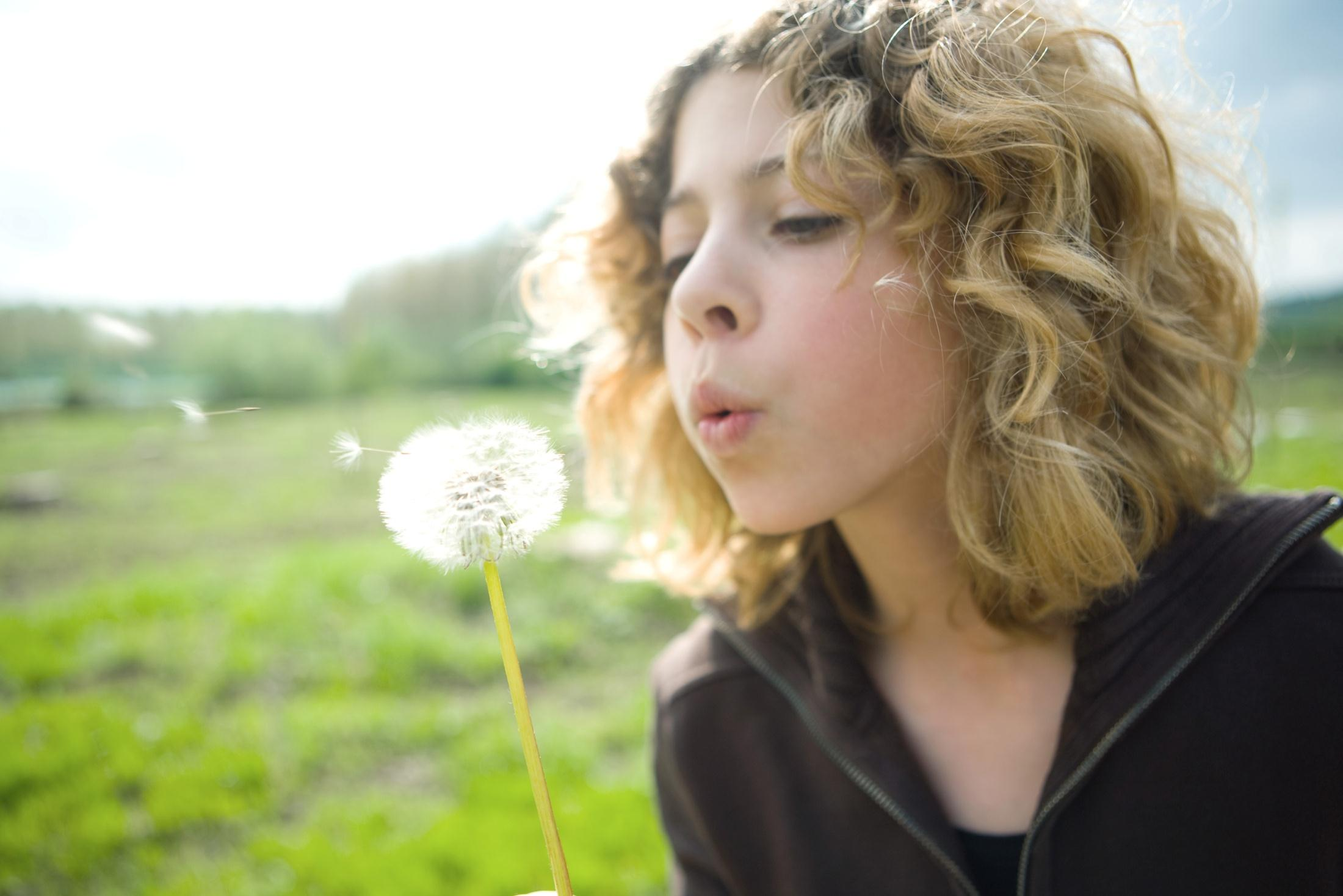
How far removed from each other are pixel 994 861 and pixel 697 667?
598 millimetres

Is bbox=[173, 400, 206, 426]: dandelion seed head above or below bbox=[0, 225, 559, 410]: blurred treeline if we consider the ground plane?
above

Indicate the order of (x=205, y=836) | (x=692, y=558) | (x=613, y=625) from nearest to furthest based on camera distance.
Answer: (x=692, y=558), (x=205, y=836), (x=613, y=625)

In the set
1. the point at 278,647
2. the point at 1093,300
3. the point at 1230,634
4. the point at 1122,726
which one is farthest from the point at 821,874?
the point at 278,647

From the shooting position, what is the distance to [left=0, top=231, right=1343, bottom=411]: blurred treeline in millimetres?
1675

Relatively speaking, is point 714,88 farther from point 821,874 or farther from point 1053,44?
point 821,874

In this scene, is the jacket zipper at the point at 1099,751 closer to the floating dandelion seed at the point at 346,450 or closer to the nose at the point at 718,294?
the nose at the point at 718,294

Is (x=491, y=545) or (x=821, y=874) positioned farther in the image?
(x=821, y=874)

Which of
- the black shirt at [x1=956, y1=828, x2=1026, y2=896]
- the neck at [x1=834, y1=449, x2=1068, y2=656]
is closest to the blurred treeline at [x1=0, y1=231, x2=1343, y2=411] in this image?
the neck at [x1=834, y1=449, x2=1068, y2=656]

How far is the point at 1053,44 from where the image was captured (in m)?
1.11

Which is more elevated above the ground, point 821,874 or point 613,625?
point 821,874

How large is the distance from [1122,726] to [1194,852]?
0.60 feet

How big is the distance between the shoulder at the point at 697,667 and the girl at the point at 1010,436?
0.22m

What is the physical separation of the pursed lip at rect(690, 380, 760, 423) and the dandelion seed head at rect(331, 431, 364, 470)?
449 millimetres

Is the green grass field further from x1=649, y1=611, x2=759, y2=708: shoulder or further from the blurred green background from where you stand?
x1=649, y1=611, x2=759, y2=708: shoulder
